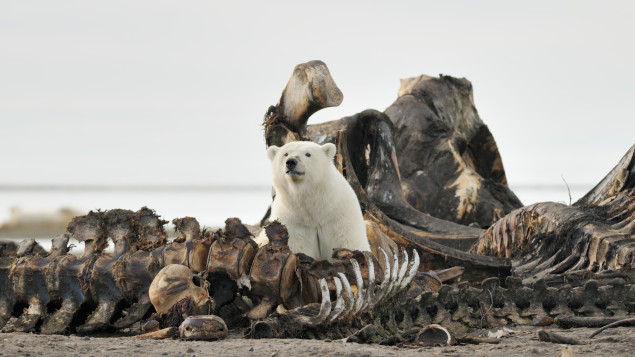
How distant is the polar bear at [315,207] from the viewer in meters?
7.79

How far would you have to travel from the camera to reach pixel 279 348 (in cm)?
486

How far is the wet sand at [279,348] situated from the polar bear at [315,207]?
2.52m

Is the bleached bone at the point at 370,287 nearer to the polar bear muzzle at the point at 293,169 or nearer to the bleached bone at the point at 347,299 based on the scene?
the bleached bone at the point at 347,299

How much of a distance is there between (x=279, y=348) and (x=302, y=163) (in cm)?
322

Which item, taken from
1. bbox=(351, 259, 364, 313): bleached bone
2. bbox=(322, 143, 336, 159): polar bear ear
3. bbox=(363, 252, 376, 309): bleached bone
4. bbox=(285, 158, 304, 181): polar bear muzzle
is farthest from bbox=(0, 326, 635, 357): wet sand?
bbox=(322, 143, 336, 159): polar bear ear

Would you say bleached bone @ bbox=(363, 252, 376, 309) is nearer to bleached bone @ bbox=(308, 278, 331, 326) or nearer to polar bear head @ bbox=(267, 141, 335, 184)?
bleached bone @ bbox=(308, 278, 331, 326)

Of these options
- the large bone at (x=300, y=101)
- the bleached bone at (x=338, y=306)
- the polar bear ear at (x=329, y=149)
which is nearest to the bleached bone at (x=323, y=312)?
the bleached bone at (x=338, y=306)

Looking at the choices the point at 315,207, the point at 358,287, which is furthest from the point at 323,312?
the point at 315,207

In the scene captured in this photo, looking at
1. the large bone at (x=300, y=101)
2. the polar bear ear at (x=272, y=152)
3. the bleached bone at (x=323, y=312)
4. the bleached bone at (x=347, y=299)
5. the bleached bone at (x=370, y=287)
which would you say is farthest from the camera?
the large bone at (x=300, y=101)

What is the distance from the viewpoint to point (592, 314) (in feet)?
21.7

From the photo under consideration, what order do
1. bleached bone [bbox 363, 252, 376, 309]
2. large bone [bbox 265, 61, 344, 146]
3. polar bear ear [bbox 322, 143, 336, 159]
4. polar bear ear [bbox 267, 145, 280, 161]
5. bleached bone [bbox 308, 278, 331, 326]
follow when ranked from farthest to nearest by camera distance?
large bone [bbox 265, 61, 344, 146] → polar bear ear [bbox 267, 145, 280, 161] → polar bear ear [bbox 322, 143, 336, 159] → bleached bone [bbox 363, 252, 376, 309] → bleached bone [bbox 308, 278, 331, 326]

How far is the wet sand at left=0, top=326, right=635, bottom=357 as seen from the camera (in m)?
4.79

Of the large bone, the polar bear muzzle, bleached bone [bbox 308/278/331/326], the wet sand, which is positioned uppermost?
the large bone

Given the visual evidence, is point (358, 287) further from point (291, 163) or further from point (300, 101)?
point (300, 101)
